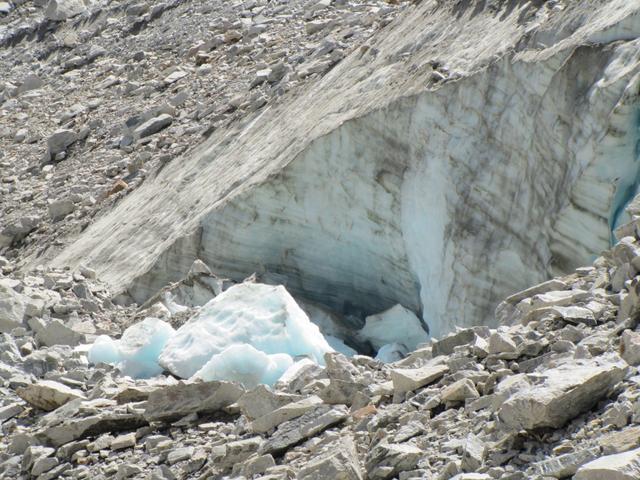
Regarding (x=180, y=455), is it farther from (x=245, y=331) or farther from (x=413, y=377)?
(x=245, y=331)

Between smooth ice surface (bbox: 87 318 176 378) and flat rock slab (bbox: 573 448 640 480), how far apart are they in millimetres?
5887

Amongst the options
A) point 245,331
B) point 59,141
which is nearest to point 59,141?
point 59,141

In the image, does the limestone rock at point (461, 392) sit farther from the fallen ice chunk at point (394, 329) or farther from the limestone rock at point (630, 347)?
the fallen ice chunk at point (394, 329)

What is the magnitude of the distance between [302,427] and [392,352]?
4.00 meters

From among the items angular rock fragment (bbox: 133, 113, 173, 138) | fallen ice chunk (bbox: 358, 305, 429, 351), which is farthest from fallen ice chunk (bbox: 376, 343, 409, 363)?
angular rock fragment (bbox: 133, 113, 173, 138)

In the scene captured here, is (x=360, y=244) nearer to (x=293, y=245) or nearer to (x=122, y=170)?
(x=293, y=245)

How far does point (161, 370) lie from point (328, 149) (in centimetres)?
300

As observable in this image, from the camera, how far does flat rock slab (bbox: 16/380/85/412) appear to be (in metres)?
9.08

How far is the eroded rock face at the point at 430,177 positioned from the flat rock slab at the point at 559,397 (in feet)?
11.6

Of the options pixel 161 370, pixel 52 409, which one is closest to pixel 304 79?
pixel 161 370

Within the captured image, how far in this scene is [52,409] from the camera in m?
9.10

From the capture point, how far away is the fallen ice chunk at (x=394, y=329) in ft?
37.0

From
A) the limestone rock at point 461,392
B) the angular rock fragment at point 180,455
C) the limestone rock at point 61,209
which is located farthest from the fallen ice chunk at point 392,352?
the limestone rock at point 61,209

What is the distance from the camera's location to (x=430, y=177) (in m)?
11.2
